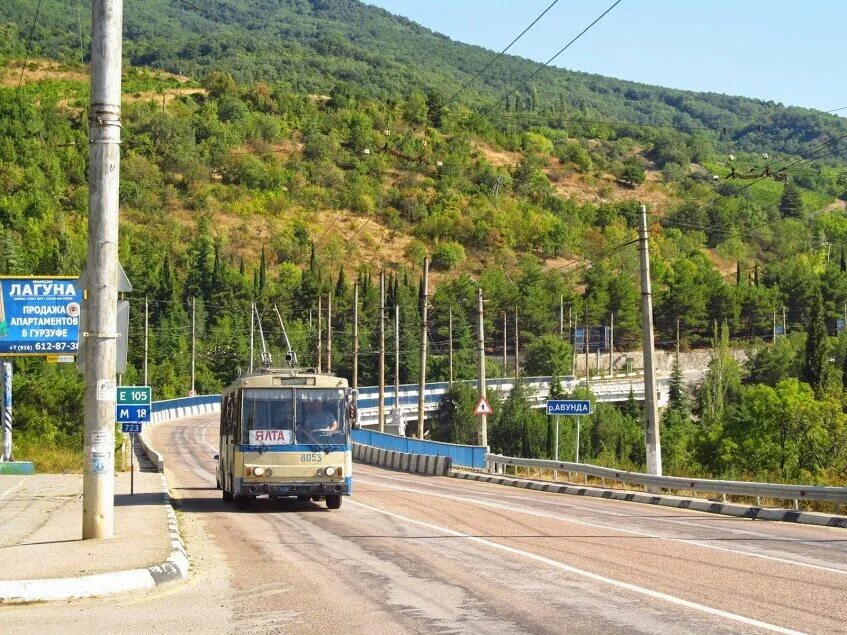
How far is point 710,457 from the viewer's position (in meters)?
83.8

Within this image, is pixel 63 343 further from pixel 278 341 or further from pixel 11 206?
pixel 11 206

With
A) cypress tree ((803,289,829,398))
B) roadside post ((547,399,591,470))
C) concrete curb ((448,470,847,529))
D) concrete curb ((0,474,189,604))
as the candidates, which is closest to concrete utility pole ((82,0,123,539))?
concrete curb ((0,474,189,604))

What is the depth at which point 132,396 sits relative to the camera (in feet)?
94.3

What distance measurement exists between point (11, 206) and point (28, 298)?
12818cm

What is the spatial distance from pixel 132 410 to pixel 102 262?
41.8 ft

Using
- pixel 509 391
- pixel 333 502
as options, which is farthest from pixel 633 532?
pixel 509 391

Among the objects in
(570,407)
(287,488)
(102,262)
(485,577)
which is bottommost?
(485,577)

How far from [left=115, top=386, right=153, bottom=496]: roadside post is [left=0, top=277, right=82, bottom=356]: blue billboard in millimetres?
12922

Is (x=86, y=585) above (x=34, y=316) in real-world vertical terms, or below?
below

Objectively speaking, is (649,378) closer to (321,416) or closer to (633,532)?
(321,416)

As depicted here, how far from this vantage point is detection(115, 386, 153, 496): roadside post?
27.3 meters

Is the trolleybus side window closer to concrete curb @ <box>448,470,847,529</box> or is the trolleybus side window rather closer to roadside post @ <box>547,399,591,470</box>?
concrete curb @ <box>448,470,847,529</box>

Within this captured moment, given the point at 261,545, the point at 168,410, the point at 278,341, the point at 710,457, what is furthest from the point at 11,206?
the point at 261,545

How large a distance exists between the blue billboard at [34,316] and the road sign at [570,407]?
16.1 metres
